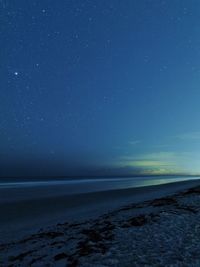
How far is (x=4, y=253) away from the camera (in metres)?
7.90

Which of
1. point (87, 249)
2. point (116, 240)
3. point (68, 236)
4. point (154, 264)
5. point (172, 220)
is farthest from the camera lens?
point (172, 220)

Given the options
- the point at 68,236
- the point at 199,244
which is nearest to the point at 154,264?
the point at 199,244

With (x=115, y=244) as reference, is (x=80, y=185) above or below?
below

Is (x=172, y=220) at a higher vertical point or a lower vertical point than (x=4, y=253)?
higher

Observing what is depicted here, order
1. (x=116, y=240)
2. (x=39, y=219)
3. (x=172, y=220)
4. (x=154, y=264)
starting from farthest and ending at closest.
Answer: (x=39, y=219) < (x=172, y=220) < (x=116, y=240) < (x=154, y=264)

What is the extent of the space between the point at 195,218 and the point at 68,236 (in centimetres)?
498

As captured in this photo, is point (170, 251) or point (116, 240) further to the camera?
point (116, 240)

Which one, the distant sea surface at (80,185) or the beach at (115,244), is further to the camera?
the distant sea surface at (80,185)

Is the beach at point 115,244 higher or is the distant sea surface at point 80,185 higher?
the beach at point 115,244

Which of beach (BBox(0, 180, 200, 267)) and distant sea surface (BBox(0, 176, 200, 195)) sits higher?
beach (BBox(0, 180, 200, 267))

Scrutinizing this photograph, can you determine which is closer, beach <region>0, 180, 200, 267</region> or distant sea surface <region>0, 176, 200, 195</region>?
beach <region>0, 180, 200, 267</region>

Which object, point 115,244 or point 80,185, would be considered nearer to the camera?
point 115,244

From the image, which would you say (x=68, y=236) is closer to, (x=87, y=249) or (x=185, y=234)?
(x=87, y=249)

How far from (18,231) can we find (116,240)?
5.56 metres
